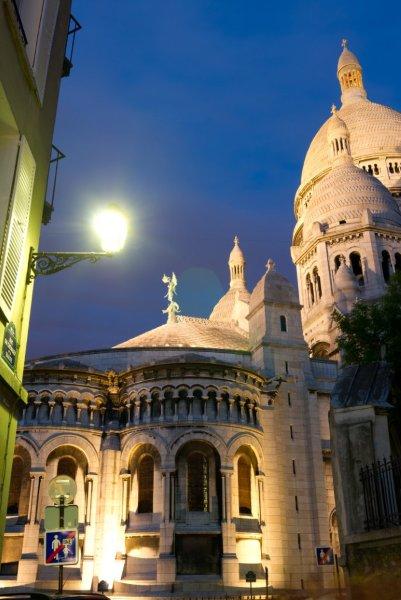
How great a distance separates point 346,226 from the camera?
54656 millimetres

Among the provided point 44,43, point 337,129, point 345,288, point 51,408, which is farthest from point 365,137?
point 44,43

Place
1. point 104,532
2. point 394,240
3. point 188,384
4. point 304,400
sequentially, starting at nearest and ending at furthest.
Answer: point 104,532 → point 188,384 → point 304,400 → point 394,240

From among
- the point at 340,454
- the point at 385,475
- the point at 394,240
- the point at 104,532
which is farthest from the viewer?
the point at 394,240

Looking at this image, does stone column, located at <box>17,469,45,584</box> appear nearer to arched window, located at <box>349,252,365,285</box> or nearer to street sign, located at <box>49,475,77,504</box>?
street sign, located at <box>49,475,77,504</box>

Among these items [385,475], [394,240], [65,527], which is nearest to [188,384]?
[385,475]

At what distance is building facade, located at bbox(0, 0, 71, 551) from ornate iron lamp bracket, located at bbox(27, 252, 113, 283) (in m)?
0.16

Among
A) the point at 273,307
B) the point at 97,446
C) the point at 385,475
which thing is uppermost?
the point at 273,307

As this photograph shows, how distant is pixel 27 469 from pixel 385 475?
2241 cm

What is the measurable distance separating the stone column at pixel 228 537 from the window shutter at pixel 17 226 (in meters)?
22.8

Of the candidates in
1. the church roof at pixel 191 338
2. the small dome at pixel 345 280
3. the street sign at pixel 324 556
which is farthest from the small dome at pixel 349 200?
the street sign at pixel 324 556

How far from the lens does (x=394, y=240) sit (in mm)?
55250

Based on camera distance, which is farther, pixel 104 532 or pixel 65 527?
pixel 104 532

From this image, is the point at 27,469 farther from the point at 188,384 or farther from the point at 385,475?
the point at 385,475

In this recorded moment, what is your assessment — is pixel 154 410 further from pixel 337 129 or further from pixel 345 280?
pixel 337 129
